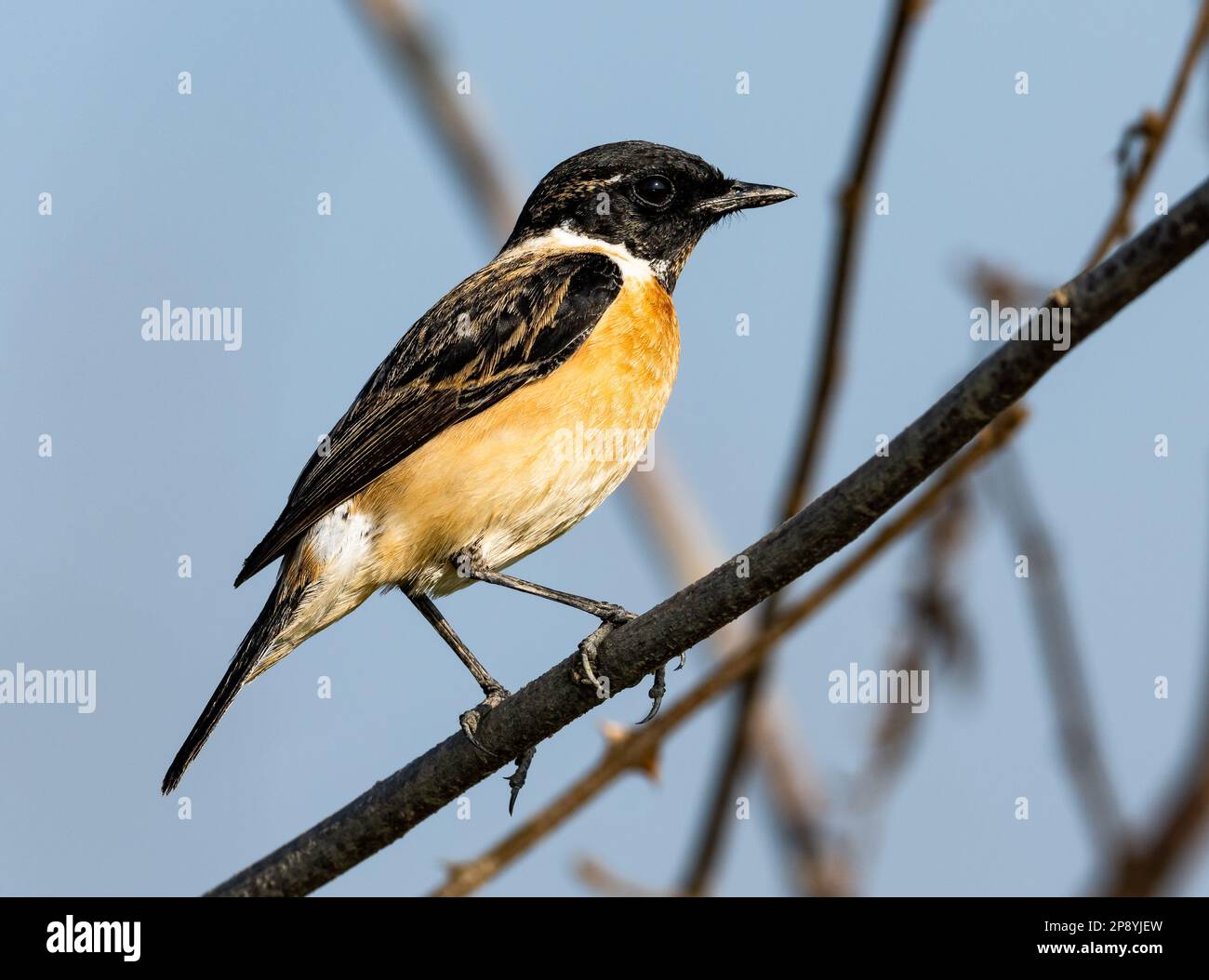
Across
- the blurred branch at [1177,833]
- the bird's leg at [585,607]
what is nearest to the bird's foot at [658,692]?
the bird's leg at [585,607]

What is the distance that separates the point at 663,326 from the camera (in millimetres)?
7074

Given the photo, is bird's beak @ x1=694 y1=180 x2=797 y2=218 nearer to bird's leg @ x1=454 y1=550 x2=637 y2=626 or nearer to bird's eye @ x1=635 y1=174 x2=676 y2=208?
bird's eye @ x1=635 y1=174 x2=676 y2=208

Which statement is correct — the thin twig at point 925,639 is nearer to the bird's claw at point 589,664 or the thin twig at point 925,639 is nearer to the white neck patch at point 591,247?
the bird's claw at point 589,664

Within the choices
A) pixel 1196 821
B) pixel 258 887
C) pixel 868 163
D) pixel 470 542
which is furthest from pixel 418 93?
pixel 1196 821

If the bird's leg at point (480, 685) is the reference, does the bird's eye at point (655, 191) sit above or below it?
above

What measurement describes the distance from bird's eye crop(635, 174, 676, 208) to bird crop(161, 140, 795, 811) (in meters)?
0.50

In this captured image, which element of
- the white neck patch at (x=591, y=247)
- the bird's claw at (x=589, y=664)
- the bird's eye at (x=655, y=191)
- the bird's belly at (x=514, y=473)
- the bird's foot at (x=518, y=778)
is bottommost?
the bird's foot at (x=518, y=778)

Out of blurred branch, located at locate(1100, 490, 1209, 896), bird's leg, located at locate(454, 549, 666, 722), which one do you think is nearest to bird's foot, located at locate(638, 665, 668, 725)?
bird's leg, located at locate(454, 549, 666, 722)

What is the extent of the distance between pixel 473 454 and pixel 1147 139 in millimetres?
3184

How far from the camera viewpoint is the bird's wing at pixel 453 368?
652 cm

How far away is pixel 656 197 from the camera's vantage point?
7.59m

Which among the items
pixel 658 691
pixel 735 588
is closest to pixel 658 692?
pixel 658 691

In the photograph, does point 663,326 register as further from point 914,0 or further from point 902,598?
point 914,0
